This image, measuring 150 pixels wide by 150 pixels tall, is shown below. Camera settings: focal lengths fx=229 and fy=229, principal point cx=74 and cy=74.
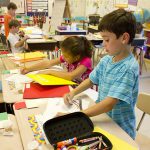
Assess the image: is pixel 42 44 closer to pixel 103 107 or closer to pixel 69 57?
pixel 69 57

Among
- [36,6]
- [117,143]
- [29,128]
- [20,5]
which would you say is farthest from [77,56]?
[36,6]

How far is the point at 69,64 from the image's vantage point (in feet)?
6.89

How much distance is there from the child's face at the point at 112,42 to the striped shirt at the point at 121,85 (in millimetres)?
82

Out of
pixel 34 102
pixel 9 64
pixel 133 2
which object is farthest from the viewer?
pixel 133 2

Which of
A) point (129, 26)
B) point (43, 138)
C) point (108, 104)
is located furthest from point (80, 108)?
point (129, 26)

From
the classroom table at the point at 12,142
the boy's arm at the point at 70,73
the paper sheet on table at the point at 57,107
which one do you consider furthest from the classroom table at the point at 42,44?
the classroom table at the point at 12,142

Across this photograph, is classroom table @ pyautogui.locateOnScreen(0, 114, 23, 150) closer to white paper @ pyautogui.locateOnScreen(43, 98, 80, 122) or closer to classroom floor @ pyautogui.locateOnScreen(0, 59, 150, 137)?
white paper @ pyautogui.locateOnScreen(43, 98, 80, 122)

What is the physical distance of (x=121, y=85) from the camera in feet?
3.69

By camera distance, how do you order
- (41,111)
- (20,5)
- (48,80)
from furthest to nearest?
(20,5), (48,80), (41,111)

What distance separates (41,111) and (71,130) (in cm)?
32

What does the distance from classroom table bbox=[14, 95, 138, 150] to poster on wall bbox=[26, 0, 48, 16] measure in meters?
5.81

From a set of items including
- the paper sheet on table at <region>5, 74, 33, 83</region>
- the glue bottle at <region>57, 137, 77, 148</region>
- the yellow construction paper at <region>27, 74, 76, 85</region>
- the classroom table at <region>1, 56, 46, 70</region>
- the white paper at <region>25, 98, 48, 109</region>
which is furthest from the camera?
the classroom table at <region>1, 56, 46, 70</region>

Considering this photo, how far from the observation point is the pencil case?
0.97 meters

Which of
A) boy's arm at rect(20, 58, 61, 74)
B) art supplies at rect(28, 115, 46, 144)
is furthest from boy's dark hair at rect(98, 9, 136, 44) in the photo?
boy's arm at rect(20, 58, 61, 74)
